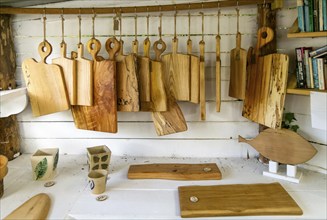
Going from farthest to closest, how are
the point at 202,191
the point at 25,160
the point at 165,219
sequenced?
the point at 25,160 < the point at 202,191 < the point at 165,219

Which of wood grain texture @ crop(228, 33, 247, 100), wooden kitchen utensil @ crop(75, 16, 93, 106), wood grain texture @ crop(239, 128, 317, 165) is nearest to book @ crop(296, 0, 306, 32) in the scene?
wood grain texture @ crop(228, 33, 247, 100)

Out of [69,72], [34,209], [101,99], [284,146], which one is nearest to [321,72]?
[284,146]

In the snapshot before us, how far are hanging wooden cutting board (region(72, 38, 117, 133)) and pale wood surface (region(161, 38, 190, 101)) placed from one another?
0.22 meters

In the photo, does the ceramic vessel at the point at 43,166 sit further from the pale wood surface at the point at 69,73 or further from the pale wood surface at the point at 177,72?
the pale wood surface at the point at 177,72

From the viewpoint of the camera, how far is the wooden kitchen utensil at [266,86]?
49.2 inches

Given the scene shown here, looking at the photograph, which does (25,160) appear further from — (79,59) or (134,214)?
(134,214)

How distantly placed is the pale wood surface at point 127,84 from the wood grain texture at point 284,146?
53 cm

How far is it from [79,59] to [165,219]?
0.74m

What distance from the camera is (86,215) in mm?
1044

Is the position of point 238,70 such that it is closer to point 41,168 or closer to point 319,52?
point 319,52

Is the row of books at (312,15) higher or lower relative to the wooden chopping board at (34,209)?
higher

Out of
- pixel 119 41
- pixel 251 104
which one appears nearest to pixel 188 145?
pixel 251 104

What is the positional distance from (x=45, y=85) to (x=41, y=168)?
35 cm

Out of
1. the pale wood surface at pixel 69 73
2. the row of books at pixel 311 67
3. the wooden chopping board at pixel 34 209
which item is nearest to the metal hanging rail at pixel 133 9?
the pale wood surface at pixel 69 73
